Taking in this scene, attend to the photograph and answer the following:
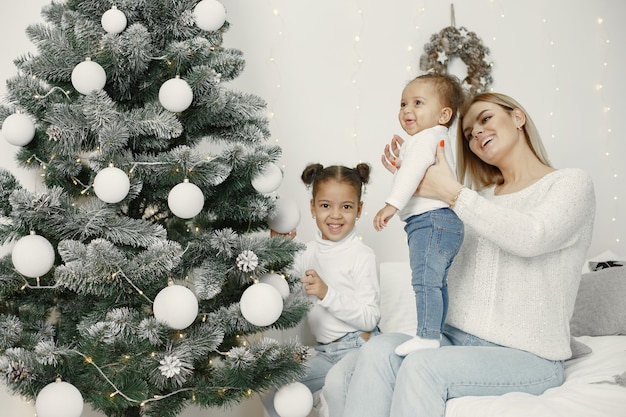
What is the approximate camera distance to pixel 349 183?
7.52 feet

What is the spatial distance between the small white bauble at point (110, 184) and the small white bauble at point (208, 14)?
48cm

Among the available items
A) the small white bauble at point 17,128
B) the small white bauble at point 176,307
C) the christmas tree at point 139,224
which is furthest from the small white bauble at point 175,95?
the small white bauble at point 176,307

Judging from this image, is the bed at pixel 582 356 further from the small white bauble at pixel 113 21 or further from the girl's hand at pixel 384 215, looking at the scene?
the small white bauble at pixel 113 21

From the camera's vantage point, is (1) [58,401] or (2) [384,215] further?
(2) [384,215]

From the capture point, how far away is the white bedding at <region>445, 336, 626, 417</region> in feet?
4.36

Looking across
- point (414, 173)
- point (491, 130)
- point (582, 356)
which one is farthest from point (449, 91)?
point (582, 356)

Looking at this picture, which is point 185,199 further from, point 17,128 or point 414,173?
point 414,173

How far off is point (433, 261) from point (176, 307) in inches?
25.7

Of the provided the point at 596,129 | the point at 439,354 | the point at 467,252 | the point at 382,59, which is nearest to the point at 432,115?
the point at 467,252

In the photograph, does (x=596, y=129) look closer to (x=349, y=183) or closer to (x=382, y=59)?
(x=382, y=59)

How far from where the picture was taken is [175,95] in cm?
158

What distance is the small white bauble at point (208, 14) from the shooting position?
170 centimetres

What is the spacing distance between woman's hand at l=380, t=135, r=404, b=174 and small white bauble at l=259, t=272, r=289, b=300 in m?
0.44

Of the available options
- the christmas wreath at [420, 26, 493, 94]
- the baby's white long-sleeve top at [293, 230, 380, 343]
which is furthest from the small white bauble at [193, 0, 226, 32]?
the christmas wreath at [420, 26, 493, 94]
